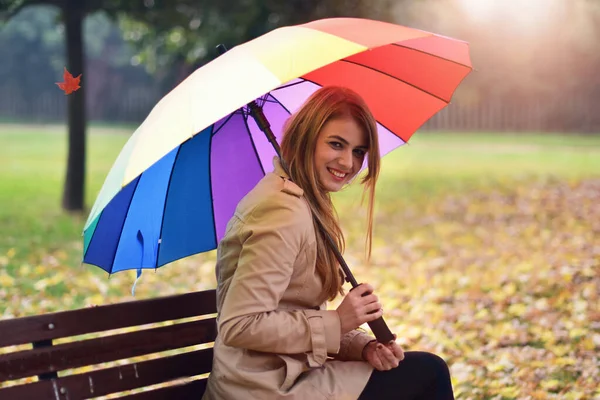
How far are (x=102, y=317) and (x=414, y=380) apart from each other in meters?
1.12

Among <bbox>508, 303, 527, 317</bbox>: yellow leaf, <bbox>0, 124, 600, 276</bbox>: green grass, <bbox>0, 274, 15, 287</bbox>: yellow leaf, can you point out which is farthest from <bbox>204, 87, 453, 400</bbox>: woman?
<bbox>0, 124, 600, 276</bbox>: green grass

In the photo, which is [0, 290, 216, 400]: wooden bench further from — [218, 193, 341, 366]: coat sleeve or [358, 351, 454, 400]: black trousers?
[358, 351, 454, 400]: black trousers

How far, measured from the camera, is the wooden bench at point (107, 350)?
2912 mm

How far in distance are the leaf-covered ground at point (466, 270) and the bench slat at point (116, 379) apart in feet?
6.67

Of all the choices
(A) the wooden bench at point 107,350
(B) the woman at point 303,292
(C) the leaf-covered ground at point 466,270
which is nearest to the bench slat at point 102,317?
(A) the wooden bench at point 107,350

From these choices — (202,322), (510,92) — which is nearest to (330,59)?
(202,322)

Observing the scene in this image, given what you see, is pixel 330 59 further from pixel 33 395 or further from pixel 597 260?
pixel 597 260

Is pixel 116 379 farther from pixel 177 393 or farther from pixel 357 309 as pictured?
pixel 357 309

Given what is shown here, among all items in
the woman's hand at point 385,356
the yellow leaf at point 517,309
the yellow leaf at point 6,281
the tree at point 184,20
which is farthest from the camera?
the tree at point 184,20

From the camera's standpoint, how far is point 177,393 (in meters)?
3.21

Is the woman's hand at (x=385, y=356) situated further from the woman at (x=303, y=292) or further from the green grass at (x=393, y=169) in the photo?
the green grass at (x=393, y=169)

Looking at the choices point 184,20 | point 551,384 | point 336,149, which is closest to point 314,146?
point 336,149

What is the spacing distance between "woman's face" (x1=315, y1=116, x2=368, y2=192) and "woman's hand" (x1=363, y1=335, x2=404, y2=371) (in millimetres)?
535

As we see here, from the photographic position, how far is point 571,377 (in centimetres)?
504
